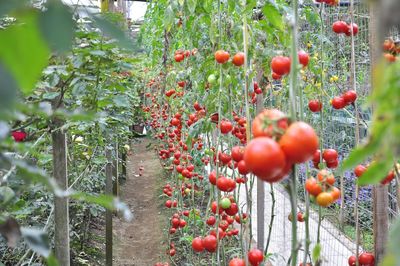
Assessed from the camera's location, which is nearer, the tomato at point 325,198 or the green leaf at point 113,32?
the green leaf at point 113,32

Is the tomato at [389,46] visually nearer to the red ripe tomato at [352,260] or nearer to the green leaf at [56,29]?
the red ripe tomato at [352,260]

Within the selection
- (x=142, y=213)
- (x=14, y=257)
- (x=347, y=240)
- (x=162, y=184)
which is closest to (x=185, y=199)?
(x=142, y=213)

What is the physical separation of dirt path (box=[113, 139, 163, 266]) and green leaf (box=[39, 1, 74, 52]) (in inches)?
144

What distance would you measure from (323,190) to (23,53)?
2.27 feet

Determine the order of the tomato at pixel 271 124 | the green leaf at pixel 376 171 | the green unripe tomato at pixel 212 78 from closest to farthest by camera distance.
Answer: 1. the green leaf at pixel 376 171
2. the tomato at pixel 271 124
3. the green unripe tomato at pixel 212 78

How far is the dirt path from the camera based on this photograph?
12.8 ft

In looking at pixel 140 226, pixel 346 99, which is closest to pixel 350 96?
pixel 346 99

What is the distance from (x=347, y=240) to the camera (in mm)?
3164

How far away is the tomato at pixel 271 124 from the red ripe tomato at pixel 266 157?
1.5 inches

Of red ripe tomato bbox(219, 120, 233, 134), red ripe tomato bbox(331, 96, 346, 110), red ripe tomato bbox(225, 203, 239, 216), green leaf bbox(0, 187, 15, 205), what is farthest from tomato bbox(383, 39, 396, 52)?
green leaf bbox(0, 187, 15, 205)

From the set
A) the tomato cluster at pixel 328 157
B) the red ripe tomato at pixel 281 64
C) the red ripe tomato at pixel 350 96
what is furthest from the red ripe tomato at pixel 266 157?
the red ripe tomato at pixel 350 96

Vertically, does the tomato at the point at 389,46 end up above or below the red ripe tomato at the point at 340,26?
below

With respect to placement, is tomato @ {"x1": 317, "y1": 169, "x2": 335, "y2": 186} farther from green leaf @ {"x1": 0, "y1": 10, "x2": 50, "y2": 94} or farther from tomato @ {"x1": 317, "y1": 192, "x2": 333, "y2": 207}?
green leaf @ {"x1": 0, "y1": 10, "x2": 50, "y2": 94}

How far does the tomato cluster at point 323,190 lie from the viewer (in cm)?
81
